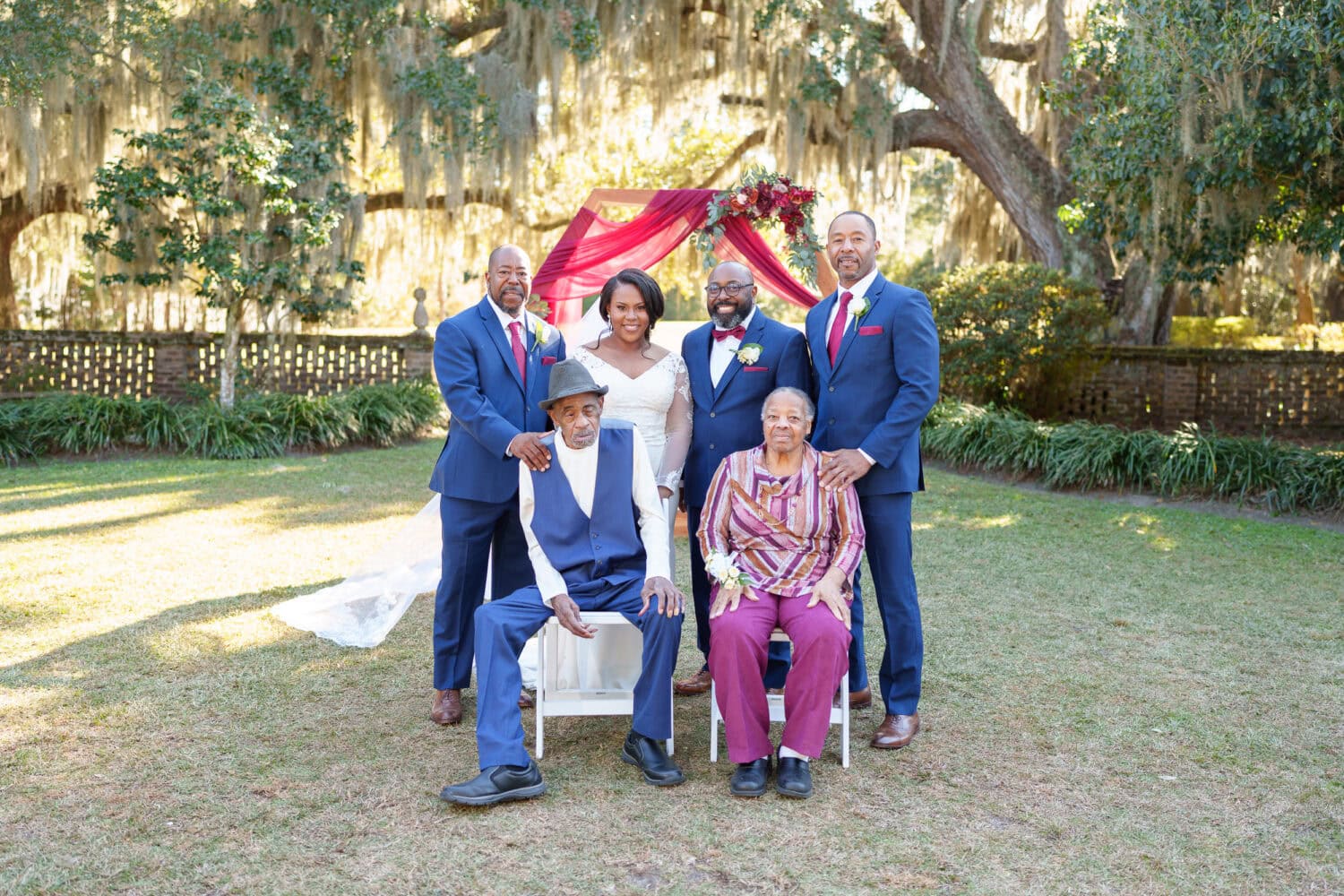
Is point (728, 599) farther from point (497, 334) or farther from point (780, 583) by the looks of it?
point (497, 334)

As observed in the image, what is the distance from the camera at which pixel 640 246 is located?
770 cm

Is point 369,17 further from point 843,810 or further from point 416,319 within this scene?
point 843,810

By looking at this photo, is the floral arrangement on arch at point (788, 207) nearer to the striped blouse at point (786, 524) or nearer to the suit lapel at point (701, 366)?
the suit lapel at point (701, 366)

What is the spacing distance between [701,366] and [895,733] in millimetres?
1512

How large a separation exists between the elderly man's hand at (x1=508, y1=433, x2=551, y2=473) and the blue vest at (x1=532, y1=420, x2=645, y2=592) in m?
0.05

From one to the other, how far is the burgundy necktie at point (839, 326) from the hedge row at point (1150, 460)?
6053 mm

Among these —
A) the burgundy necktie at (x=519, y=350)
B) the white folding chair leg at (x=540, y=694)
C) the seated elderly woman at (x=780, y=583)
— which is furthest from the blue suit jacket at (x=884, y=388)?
the white folding chair leg at (x=540, y=694)

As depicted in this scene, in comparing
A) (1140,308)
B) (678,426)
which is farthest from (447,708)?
(1140,308)

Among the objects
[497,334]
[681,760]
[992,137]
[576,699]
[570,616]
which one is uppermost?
[992,137]

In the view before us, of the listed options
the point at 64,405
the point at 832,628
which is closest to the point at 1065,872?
the point at 832,628

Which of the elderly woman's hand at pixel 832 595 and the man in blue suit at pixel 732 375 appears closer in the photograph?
the elderly woman's hand at pixel 832 595

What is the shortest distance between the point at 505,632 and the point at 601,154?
17.1 meters

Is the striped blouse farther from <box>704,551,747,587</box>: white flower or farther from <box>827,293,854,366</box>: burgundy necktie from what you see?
<box>827,293,854,366</box>: burgundy necktie

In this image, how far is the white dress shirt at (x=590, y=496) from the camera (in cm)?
406
